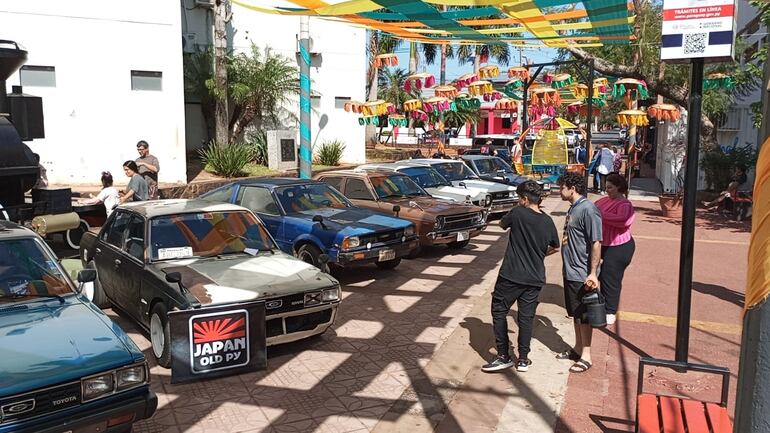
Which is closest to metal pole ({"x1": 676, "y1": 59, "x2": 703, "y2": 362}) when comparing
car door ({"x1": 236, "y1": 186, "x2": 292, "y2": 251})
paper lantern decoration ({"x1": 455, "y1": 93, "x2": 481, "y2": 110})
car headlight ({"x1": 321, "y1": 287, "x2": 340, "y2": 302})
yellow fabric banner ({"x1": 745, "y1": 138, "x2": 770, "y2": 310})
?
yellow fabric banner ({"x1": 745, "y1": 138, "x2": 770, "y2": 310})

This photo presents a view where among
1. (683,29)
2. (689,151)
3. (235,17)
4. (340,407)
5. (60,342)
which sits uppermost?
(235,17)

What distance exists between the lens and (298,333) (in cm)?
605

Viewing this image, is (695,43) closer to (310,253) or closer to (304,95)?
(310,253)

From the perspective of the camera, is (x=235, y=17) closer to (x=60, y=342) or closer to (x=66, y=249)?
(x=66, y=249)

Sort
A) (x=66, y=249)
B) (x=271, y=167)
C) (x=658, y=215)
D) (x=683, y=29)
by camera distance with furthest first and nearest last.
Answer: (x=271, y=167)
(x=658, y=215)
(x=66, y=249)
(x=683, y=29)

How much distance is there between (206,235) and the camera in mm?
6750

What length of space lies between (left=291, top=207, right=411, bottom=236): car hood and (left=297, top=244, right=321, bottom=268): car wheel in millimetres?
385

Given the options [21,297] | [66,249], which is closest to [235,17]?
[66,249]

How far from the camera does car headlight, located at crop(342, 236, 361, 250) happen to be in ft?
28.3

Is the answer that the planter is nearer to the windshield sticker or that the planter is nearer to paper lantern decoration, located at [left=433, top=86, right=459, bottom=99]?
paper lantern decoration, located at [left=433, top=86, right=459, bottom=99]

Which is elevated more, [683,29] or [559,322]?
[683,29]

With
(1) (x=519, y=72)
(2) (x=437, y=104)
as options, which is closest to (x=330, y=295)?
(1) (x=519, y=72)

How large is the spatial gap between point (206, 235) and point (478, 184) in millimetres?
9206

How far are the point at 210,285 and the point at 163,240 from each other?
114 cm
